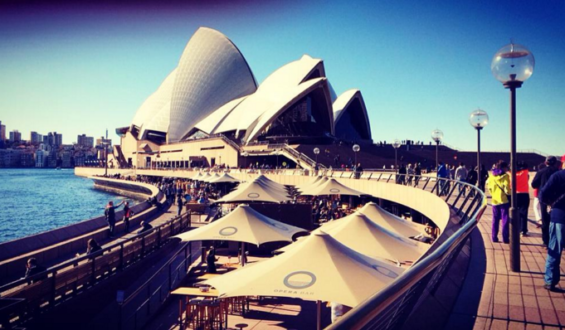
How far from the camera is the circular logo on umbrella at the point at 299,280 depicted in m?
5.21

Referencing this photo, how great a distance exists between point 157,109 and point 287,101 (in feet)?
137

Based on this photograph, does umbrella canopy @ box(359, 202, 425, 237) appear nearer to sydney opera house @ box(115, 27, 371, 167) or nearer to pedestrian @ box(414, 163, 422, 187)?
pedestrian @ box(414, 163, 422, 187)

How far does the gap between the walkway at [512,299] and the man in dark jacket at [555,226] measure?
159mm

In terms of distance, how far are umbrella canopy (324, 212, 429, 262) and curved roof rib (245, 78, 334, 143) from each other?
43677 millimetres

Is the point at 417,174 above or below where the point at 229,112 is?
below

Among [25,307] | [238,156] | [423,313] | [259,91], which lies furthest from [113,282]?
[259,91]

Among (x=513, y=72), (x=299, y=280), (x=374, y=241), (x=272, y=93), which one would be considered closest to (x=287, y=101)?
(x=272, y=93)

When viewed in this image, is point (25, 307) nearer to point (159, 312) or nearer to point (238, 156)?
point (159, 312)

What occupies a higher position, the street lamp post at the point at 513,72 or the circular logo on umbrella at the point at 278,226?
the street lamp post at the point at 513,72

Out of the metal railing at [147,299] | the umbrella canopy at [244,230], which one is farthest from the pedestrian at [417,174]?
the metal railing at [147,299]

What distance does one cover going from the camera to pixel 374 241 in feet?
25.0

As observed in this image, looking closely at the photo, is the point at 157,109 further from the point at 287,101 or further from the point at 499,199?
the point at 499,199

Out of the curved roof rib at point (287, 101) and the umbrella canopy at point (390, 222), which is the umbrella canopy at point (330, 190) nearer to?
the umbrella canopy at point (390, 222)

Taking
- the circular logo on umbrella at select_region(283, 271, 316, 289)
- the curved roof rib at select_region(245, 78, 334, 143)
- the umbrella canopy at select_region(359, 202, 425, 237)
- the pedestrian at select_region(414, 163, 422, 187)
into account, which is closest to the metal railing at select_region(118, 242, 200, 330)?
the circular logo on umbrella at select_region(283, 271, 316, 289)
